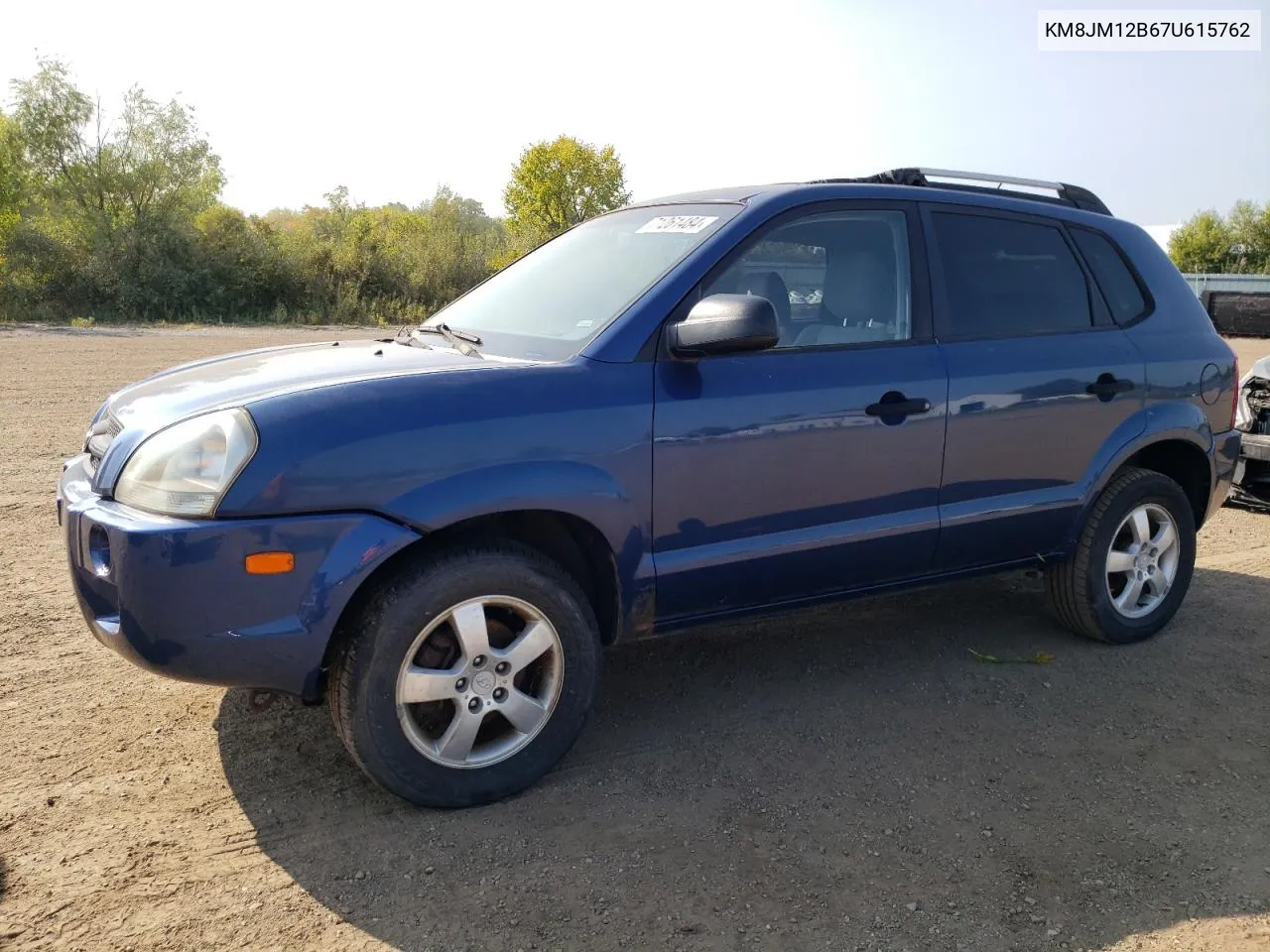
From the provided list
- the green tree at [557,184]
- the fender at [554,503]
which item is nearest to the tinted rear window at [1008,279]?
the fender at [554,503]

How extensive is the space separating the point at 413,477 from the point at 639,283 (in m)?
1.12

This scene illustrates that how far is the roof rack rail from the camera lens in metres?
4.22

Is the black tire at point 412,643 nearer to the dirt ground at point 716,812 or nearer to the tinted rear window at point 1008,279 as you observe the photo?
the dirt ground at point 716,812

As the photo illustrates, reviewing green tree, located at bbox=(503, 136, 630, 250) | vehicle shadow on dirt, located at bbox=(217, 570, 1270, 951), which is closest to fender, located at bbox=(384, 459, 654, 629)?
vehicle shadow on dirt, located at bbox=(217, 570, 1270, 951)

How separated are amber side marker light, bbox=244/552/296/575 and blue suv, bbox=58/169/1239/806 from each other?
12mm

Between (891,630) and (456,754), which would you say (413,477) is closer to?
(456,754)

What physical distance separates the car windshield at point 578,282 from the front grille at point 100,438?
4.01 ft

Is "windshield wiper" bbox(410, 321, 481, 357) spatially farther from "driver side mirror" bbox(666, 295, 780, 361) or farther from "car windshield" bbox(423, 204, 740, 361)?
"driver side mirror" bbox(666, 295, 780, 361)

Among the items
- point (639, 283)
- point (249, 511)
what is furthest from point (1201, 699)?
point (249, 511)

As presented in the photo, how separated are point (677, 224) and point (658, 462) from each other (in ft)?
3.52

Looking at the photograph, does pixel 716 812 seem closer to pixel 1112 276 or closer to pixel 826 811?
pixel 826 811

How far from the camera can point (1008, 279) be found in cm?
419

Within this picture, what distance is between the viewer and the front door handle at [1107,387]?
4234 mm

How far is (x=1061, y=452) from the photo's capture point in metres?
4.16
